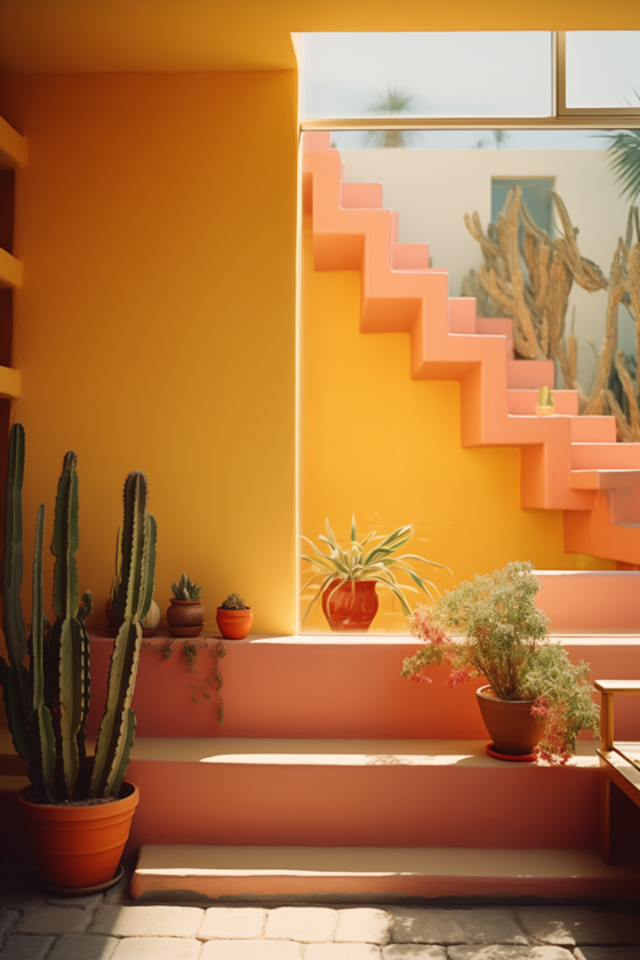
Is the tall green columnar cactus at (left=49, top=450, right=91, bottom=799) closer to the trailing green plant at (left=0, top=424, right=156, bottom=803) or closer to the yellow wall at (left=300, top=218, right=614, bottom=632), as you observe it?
the trailing green plant at (left=0, top=424, right=156, bottom=803)

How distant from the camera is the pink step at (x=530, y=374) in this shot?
12.4ft

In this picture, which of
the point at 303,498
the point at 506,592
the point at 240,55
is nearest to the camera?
the point at 506,592

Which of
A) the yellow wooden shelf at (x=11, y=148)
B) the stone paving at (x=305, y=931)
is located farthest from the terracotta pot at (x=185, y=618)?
the yellow wooden shelf at (x=11, y=148)

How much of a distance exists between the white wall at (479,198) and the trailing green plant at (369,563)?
1.23 meters

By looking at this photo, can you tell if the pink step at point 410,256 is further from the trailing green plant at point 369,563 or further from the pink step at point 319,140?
the trailing green plant at point 369,563

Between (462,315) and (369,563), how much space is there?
4.24 ft

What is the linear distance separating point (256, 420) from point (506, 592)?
4.51 feet

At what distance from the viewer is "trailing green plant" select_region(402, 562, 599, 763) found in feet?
9.39

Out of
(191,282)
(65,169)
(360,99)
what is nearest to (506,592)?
(191,282)

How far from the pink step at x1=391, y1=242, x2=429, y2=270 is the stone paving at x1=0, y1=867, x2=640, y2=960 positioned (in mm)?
2762

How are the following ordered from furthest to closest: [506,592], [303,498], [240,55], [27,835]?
[303,498] < [240,55] < [506,592] < [27,835]

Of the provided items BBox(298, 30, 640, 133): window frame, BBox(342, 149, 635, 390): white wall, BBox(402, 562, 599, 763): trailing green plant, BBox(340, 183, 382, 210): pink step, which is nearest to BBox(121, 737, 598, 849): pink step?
BBox(402, 562, 599, 763): trailing green plant

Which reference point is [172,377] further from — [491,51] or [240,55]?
[491,51]

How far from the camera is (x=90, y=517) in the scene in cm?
364
